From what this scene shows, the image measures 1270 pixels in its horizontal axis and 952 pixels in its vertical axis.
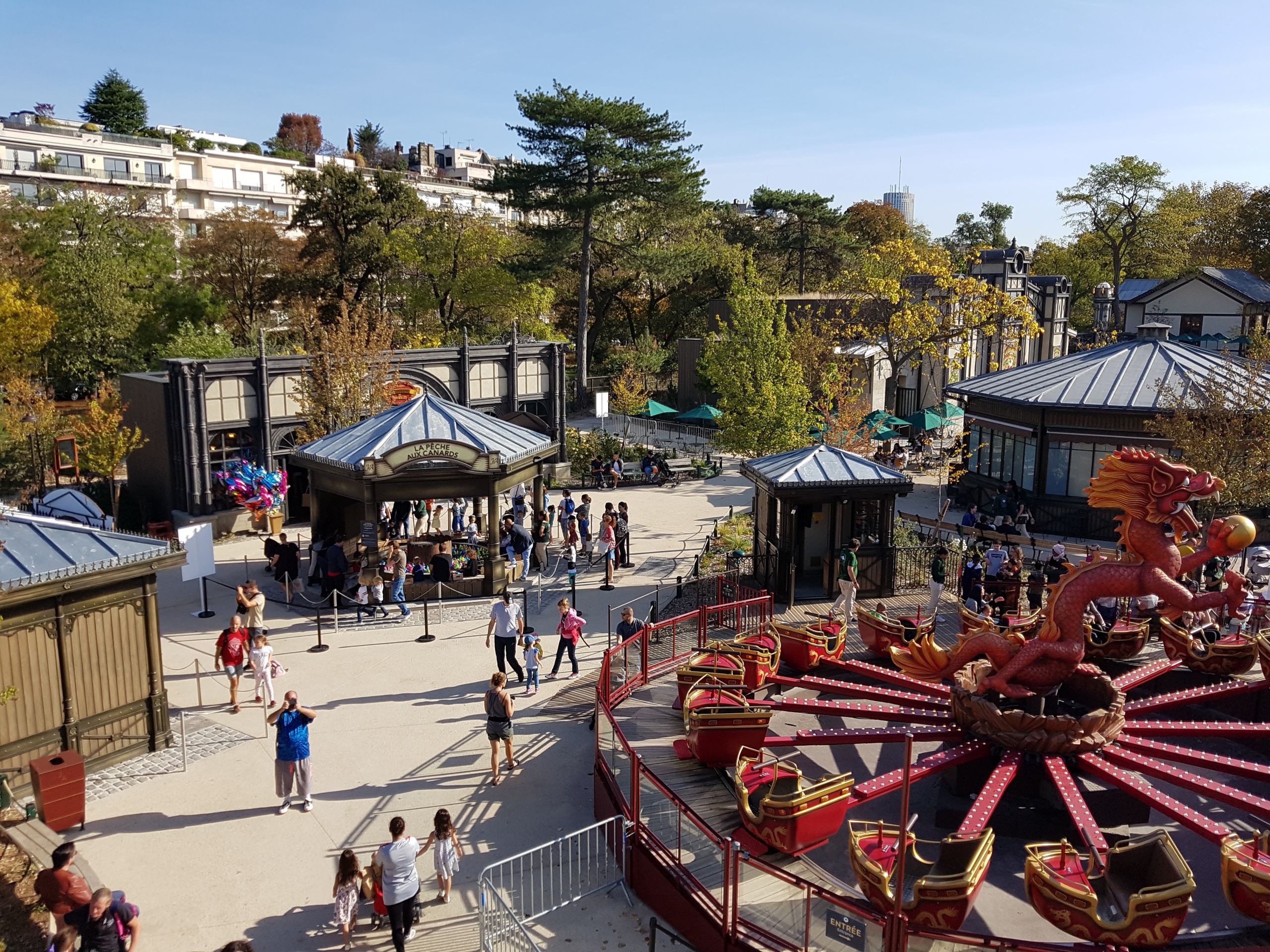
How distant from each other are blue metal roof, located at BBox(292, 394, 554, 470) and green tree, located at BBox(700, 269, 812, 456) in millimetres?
7636

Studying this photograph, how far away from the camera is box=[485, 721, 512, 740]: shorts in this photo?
1292cm

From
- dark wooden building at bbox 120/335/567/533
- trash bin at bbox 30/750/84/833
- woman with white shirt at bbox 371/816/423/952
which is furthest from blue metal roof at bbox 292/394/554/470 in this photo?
woman with white shirt at bbox 371/816/423/952

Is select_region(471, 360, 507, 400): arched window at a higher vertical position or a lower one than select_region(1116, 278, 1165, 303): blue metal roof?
lower

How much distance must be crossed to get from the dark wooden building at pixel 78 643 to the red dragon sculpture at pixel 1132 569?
1111cm

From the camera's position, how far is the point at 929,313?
3856 cm

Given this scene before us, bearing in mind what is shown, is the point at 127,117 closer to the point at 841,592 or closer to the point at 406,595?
the point at 406,595

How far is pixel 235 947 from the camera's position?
307 inches

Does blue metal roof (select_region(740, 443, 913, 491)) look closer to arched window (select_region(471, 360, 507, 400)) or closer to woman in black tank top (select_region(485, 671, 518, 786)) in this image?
woman in black tank top (select_region(485, 671, 518, 786))

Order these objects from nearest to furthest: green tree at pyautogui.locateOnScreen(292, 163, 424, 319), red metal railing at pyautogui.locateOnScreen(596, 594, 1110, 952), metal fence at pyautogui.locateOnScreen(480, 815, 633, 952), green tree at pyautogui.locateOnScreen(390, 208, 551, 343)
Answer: red metal railing at pyautogui.locateOnScreen(596, 594, 1110, 952) → metal fence at pyautogui.locateOnScreen(480, 815, 633, 952) → green tree at pyautogui.locateOnScreen(292, 163, 424, 319) → green tree at pyautogui.locateOnScreen(390, 208, 551, 343)

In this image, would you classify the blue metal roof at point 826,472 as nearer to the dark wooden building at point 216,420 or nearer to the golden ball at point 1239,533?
the golden ball at point 1239,533

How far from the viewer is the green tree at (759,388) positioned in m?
28.6

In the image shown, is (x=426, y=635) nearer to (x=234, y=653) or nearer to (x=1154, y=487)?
(x=234, y=653)

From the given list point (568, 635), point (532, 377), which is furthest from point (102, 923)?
point (532, 377)

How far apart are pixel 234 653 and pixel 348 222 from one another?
3445 cm
